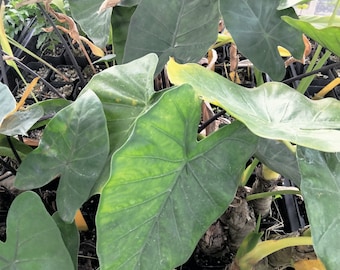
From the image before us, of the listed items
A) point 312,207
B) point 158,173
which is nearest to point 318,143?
point 312,207

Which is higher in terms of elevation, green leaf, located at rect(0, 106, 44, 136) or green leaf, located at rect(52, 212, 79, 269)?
green leaf, located at rect(0, 106, 44, 136)

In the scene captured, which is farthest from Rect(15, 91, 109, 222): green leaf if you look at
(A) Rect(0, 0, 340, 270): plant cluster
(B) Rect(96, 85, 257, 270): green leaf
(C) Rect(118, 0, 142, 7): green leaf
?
(C) Rect(118, 0, 142, 7): green leaf

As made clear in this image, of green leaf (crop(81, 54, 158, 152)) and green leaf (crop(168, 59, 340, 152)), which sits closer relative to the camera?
green leaf (crop(168, 59, 340, 152))

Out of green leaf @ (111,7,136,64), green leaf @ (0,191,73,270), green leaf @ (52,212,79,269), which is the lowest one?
green leaf @ (52,212,79,269)

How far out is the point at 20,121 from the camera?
0.69 metres

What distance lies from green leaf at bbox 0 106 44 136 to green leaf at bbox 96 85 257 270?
9.0 inches

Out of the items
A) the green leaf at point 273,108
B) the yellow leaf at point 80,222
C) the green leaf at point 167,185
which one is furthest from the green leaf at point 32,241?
the yellow leaf at point 80,222

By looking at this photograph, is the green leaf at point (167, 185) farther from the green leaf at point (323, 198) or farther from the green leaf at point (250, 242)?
the green leaf at point (250, 242)

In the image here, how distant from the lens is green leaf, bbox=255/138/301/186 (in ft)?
2.27

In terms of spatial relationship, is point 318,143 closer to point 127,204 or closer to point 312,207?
point 312,207

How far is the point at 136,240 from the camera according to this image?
20.9 inches

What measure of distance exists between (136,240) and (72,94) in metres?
1.09

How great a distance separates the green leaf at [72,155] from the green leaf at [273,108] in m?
0.15

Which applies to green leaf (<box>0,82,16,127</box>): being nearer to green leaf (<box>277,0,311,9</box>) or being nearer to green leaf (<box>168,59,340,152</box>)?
green leaf (<box>168,59,340,152</box>)
